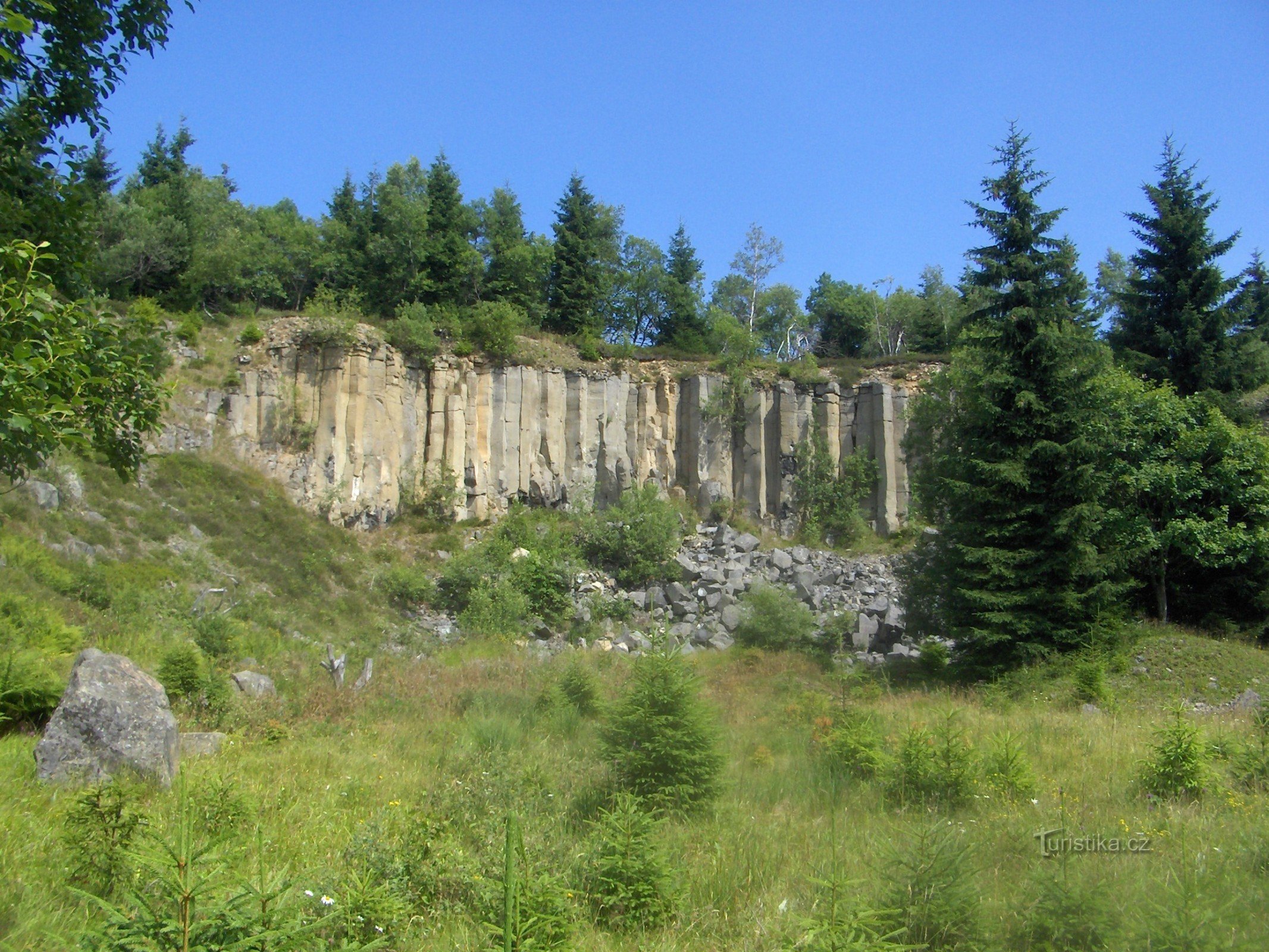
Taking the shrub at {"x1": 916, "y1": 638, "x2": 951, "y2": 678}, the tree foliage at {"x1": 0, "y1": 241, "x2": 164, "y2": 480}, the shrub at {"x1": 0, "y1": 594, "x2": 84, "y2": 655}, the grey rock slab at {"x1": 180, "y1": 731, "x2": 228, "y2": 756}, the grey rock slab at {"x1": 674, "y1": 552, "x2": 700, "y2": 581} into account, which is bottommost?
the shrub at {"x1": 916, "y1": 638, "x2": 951, "y2": 678}

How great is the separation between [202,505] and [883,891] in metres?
25.5

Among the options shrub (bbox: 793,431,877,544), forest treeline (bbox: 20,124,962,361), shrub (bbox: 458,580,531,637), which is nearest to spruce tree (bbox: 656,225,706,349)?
forest treeline (bbox: 20,124,962,361)

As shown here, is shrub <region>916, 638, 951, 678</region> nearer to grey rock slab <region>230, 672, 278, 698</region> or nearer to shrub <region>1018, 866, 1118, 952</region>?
grey rock slab <region>230, 672, 278, 698</region>

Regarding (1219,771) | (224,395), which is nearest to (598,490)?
(224,395)

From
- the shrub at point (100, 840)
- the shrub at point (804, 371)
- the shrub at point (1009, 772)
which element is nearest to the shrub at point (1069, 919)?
the shrub at point (1009, 772)

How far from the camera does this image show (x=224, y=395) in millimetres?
30156

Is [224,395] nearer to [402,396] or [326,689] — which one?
[402,396]

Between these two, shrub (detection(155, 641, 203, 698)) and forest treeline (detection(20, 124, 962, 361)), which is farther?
forest treeline (detection(20, 124, 962, 361))

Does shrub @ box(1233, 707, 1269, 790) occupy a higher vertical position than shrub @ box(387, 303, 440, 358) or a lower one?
lower

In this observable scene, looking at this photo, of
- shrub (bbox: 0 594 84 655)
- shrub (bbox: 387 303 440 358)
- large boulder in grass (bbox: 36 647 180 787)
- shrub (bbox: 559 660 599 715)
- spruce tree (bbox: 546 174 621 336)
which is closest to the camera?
large boulder in grass (bbox: 36 647 180 787)

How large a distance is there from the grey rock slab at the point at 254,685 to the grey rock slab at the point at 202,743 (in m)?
2.80

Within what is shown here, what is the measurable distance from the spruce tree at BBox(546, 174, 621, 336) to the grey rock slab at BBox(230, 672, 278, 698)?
29.6 metres

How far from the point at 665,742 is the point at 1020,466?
501 inches

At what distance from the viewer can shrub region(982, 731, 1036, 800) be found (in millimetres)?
7301
